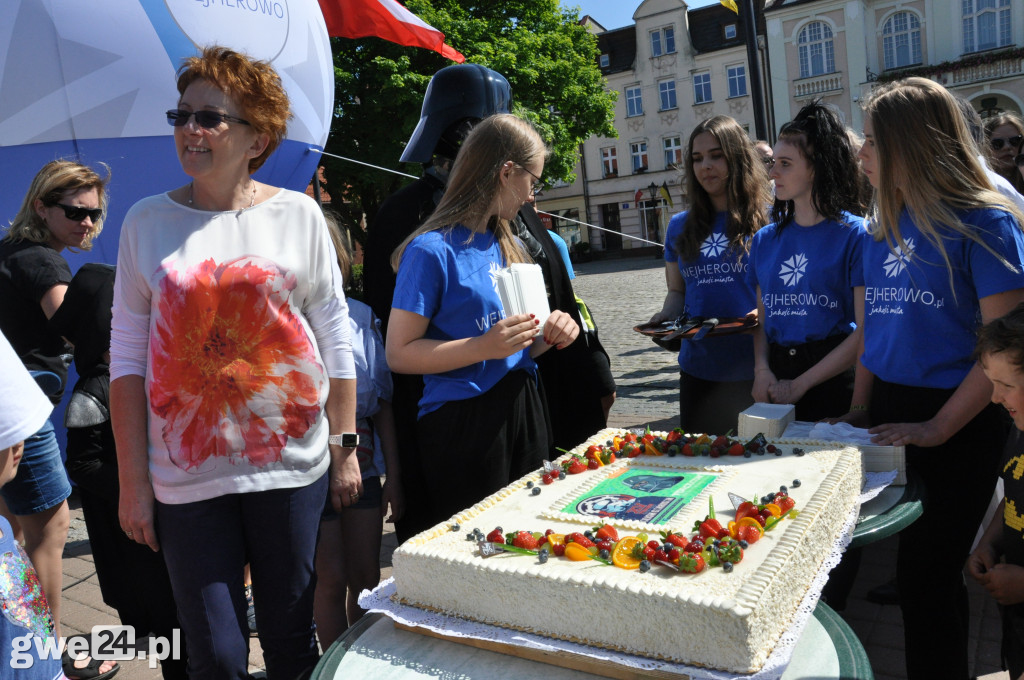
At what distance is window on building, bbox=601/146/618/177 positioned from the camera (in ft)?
142

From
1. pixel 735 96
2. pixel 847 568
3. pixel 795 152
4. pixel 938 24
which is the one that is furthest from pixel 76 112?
pixel 735 96

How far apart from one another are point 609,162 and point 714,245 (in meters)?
41.5

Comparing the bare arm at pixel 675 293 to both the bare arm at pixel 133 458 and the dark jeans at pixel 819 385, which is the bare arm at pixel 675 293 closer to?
the dark jeans at pixel 819 385

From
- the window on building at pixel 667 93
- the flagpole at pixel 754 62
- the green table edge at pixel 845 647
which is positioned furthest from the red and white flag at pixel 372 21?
the window on building at pixel 667 93

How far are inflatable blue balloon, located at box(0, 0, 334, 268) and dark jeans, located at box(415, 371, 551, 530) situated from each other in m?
2.41

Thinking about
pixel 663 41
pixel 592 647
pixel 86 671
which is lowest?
pixel 86 671

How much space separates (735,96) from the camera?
131 ft

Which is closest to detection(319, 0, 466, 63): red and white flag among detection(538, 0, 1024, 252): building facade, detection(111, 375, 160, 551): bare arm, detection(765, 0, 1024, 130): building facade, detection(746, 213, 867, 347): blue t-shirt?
detection(746, 213, 867, 347): blue t-shirt

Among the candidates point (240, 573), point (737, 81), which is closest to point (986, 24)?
point (737, 81)

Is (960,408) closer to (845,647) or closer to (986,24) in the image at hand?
(845,647)

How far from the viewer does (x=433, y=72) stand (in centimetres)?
2045

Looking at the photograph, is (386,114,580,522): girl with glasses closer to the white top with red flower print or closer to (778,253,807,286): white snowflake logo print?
the white top with red flower print

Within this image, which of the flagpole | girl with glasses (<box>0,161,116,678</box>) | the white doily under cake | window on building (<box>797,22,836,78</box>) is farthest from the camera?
window on building (<box>797,22,836,78</box>)

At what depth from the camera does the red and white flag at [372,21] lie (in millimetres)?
7316
